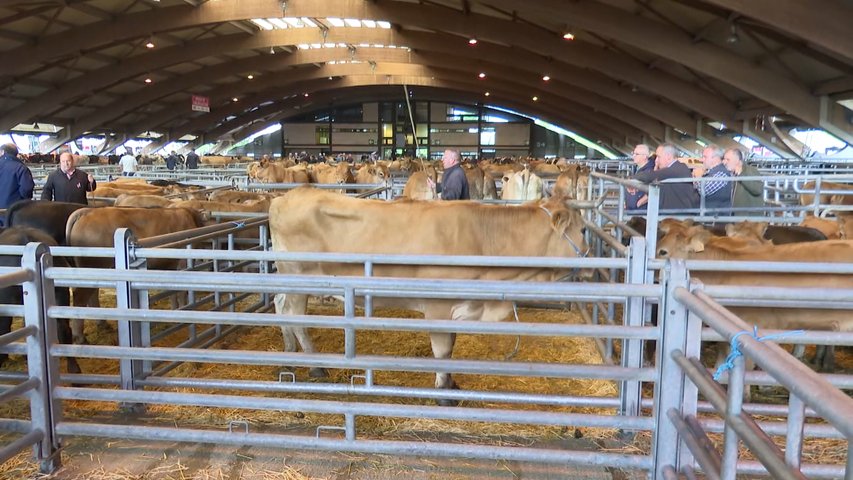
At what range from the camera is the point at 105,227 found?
693 cm

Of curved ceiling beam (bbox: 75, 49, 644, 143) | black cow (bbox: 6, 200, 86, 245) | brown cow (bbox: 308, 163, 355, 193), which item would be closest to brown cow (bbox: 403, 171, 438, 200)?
brown cow (bbox: 308, 163, 355, 193)

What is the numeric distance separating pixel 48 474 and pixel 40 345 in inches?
28.8

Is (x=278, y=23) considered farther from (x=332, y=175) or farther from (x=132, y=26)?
(x=332, y=175)

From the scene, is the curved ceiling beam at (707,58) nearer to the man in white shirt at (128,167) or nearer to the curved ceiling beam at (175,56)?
the curved ceiling beam at (175,56)

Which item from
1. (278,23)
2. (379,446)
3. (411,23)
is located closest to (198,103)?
(278,23)

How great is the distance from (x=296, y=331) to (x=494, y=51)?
82.0 feet

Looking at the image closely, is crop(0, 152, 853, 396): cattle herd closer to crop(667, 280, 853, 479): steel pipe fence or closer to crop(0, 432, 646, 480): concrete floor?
crop(0, 432, 646, 480): concrete floor

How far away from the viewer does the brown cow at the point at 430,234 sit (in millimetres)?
5211

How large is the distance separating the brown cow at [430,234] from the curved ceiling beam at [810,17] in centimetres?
1107

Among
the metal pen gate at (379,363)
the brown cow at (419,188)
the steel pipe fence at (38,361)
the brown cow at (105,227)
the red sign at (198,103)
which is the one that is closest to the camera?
the metal pen gate at (379,363)

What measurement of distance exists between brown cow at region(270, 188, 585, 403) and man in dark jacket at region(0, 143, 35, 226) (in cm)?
477

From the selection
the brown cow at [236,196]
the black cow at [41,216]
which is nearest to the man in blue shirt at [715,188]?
the brown cow at [236,196]

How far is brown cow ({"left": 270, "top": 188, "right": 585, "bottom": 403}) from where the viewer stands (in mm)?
5211

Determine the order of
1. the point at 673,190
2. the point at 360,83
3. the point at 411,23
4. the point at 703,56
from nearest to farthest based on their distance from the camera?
1. the point at 673,190
2. the point at 703,56
3. the point at 411,23
4. the point at 360,83
